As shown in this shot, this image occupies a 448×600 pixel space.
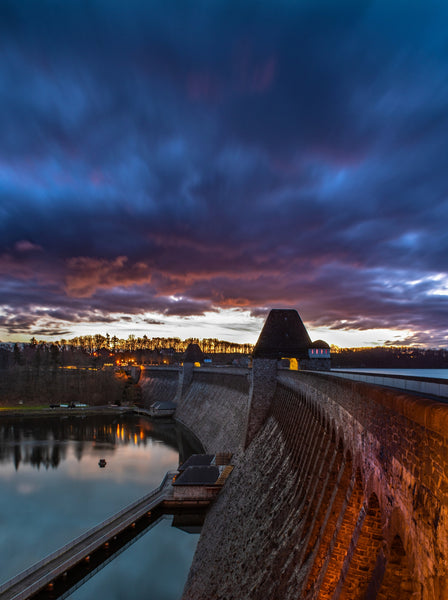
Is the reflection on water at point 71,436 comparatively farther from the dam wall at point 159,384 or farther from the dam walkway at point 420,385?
A: the dam walkway at point 420,385

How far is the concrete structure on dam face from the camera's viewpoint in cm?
473

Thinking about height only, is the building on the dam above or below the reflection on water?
above

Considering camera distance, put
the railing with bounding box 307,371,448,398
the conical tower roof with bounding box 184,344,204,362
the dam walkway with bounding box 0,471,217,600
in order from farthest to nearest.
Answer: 1. the conical tower roof with bounding box 184,344,204,362
2. the dam walkway with bounding box 0,471,217,600
3. the railing with bounding box 307,371,448,398

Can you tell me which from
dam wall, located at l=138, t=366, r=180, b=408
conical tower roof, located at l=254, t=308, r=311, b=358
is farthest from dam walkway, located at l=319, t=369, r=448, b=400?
dam wall, located at l=138, t=366, r=180, b=408

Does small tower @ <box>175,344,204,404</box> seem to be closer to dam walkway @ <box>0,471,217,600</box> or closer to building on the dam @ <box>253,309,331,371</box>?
building on the dam @ <box>253,309,331,371</box>

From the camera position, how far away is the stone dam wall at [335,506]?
4.71 meters

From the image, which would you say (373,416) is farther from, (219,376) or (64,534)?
(219,376)

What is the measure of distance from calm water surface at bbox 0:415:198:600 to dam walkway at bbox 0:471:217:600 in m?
0.77

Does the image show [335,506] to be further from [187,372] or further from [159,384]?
[159,384]

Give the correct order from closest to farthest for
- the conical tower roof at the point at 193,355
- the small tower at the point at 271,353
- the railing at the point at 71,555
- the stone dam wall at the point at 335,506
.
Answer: the stone dam wall at the point at 335,506 → the railing at the point at 71,555 → the small tower at the point at 271,353 → the conical tower roof at the point at 193,355

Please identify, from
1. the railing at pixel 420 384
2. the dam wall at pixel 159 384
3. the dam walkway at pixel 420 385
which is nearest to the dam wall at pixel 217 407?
the dam wall at pixel 159 384

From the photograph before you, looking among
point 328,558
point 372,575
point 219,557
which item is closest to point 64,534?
point 219,557

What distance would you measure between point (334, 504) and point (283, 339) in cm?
2860

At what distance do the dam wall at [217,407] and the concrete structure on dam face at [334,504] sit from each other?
31.6 ft
